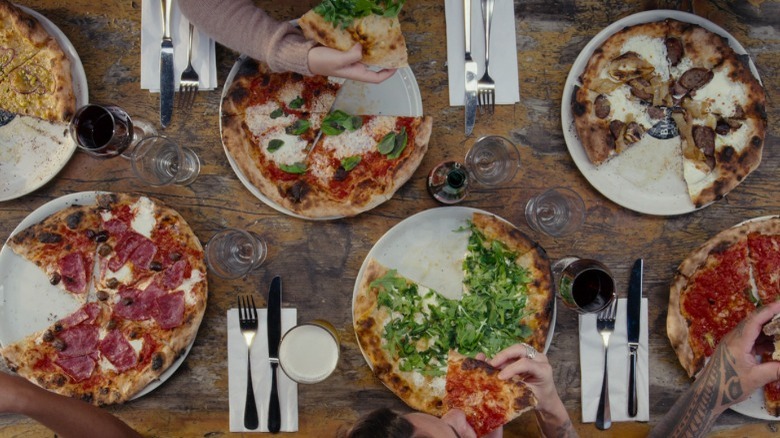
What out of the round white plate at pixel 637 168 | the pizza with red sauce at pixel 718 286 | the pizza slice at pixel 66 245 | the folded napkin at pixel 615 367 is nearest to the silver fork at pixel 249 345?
the pizza slice at pixel 66 245

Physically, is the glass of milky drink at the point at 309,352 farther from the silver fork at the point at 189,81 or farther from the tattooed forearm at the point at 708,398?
the tattooed forearm at the point at 708,398

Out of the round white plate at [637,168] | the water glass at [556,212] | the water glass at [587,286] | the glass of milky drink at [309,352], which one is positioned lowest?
the glass of milky drink at [309,352]

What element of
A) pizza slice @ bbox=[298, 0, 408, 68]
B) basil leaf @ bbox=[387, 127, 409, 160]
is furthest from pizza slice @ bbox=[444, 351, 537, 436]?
pizza slice @ bbox=[298, 0, 408, 68]

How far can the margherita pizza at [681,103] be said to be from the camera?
3025mm

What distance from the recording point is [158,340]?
2.92 m

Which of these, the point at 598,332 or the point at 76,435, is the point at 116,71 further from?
the point at 598,332

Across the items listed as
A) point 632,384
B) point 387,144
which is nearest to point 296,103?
point 387,144

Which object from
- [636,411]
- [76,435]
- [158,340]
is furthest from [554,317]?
[76,435]

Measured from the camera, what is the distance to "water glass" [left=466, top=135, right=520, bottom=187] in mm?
2963

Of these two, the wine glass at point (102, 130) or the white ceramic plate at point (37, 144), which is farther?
the white ceramic plate at point (37, 144)

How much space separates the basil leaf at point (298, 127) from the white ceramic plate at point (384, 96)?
0.19 metres

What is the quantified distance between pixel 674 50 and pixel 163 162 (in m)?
2.63

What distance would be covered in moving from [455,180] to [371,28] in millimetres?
811

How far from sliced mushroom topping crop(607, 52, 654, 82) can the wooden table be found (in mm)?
223
